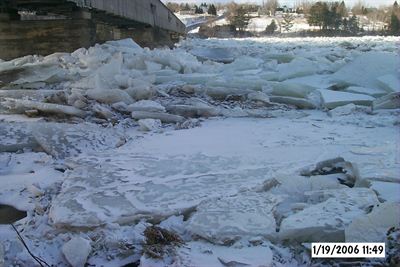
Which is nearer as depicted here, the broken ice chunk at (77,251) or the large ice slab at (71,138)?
the broken ice chunk at (77,251)

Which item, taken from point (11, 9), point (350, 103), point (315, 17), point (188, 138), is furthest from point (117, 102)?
point (315, 17)

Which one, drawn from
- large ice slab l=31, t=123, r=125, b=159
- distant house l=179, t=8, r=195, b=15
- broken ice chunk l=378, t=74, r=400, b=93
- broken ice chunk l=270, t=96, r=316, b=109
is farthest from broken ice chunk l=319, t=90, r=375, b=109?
distant house l=179, t=8, r=195, b=15

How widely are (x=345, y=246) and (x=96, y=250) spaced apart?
1.16m

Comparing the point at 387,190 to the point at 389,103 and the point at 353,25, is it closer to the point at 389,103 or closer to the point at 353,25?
the point at 389,103

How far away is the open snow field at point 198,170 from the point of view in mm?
2160

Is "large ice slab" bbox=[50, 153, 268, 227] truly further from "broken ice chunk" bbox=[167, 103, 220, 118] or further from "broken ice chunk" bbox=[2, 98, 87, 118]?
"broken ice chunk" bbox=[167, 103, 220, 118]

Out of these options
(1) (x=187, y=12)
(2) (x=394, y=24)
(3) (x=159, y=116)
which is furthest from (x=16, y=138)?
(1) (x=187, y=12)

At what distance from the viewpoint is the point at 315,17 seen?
4894 cm

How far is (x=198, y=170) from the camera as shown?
3.22 m

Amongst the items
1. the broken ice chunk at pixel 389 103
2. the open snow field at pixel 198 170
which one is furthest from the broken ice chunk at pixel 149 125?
the broken ice chunk at pixel 389 103

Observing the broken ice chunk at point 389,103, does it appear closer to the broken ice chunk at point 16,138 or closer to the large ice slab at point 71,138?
the large ice slab at point 71,138

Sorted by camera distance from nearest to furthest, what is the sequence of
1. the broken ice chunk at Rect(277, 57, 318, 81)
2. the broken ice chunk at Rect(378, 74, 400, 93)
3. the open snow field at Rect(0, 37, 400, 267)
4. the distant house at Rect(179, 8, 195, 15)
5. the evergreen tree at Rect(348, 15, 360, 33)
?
the open snow field at Rect(0, 37, 400, 267) → the broken ice chunk at Rect(378, 74, 400, 93) → the broken ice chunk at Rect(277, 57, 318, 81) → the evergreen tree at Rect(348, 15, 360, 33) → the distant house at Rect(179, 8, 195, 15)

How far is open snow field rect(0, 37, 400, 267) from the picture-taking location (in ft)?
7.09

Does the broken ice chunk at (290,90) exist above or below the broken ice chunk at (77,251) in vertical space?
above
